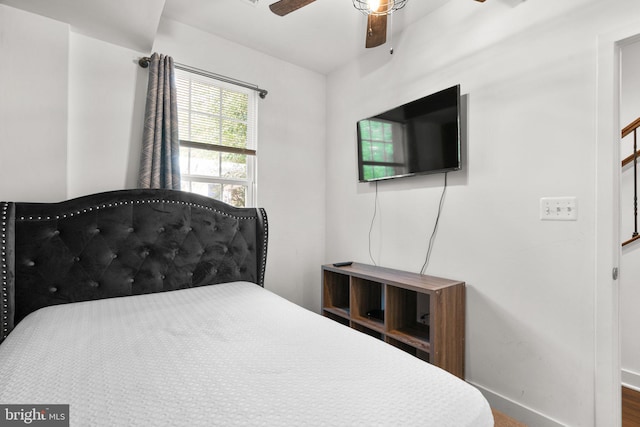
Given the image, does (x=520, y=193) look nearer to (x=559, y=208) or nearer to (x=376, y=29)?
(x=559, y=208)

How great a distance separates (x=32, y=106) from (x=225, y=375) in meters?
1.98

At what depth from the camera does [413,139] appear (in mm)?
2307

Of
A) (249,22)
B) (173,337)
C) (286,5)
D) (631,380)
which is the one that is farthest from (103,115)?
(631,380)

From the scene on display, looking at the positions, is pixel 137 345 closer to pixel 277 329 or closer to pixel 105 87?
pixel 277 329

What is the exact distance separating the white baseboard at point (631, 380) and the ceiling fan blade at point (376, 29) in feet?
9.33

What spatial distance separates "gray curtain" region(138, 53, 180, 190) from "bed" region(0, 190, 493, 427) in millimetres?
187

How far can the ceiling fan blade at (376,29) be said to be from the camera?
5.67 ft

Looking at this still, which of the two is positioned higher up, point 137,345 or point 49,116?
point 49,116

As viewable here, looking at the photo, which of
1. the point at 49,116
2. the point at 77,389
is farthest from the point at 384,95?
the point at 77,389

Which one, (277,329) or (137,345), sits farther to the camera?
(277,329)

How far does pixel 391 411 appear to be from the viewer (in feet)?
2.39

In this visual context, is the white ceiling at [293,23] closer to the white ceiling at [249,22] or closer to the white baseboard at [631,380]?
the white ceiling at [249,22]

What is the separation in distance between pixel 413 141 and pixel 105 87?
218 cm

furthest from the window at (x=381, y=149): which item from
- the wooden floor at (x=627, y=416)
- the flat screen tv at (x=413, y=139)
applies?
the wooden floor at (x=627, y=416)
